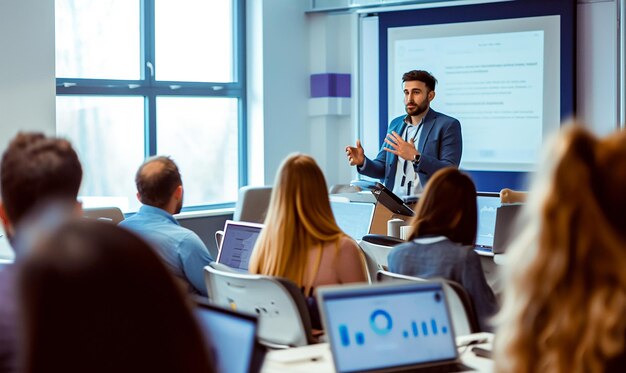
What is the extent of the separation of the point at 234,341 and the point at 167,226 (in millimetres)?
2214

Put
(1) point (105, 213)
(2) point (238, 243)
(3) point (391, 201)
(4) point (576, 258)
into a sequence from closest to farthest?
1. (4) point (576, 258)
2. (2) point (238, 243)
3. (1) point (105, 213)
4. (3) point (391, 201)

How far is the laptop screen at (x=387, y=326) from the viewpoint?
8.39 feet

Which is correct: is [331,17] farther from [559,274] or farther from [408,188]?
[559,274]

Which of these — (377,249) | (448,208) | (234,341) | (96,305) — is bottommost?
(377,249)

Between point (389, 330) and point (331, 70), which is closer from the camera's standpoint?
point (389, 330)

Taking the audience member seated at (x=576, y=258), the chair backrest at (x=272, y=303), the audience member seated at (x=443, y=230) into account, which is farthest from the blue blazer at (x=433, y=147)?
the audience member seated at (x=576, y=258)

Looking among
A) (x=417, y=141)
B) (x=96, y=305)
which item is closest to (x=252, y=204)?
(x=417, y=141)

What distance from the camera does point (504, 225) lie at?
468cm

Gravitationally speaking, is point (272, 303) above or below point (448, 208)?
below

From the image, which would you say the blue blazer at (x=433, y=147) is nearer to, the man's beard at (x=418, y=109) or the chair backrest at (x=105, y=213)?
the man's beard at (x=418, y=109)

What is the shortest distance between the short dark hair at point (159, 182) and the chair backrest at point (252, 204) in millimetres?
2284

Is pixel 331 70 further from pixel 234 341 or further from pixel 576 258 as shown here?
pixel 576 258

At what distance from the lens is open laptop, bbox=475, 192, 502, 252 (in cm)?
512

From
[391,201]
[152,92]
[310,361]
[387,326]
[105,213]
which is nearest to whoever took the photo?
[387,326]
